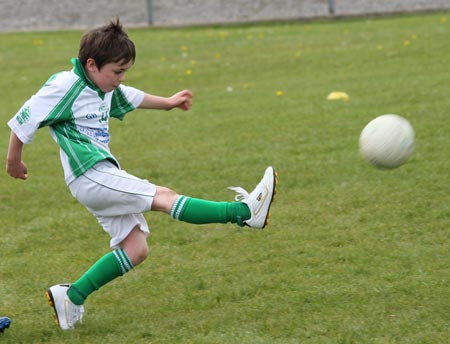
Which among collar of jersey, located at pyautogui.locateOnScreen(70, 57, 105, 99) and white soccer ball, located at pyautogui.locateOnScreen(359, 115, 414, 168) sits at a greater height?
collar of jersey, located at pyautogui.locateOnScreen(70, 57, 105, 99)

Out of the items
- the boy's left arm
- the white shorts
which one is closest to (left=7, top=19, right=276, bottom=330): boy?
the white shorts

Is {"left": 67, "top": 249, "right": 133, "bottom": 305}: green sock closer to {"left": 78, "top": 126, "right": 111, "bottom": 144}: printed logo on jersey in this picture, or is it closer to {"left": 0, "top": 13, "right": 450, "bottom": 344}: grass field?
{"left": 0, "top": 13, "right": 450, "bottom": 344}: grass field

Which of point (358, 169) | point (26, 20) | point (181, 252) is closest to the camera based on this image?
point (181, 252)

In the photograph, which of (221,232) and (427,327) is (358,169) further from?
(427,327)

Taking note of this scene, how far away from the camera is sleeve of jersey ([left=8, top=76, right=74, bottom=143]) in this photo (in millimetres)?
4129

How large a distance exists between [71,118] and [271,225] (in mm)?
2125

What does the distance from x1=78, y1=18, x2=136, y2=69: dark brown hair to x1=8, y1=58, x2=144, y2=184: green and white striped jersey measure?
9cm

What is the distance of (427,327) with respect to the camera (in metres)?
4.05

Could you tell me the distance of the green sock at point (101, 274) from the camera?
14.4ft

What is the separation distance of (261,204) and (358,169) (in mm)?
2956

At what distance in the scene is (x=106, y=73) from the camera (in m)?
4.25

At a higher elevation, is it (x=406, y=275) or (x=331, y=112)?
(x=406, y=275)

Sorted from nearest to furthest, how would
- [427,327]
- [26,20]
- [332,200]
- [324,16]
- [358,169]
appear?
[427,327]
[332,200]
[358,169]
[324,16]
[26,20]

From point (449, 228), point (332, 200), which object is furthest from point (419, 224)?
point (332, 200)
